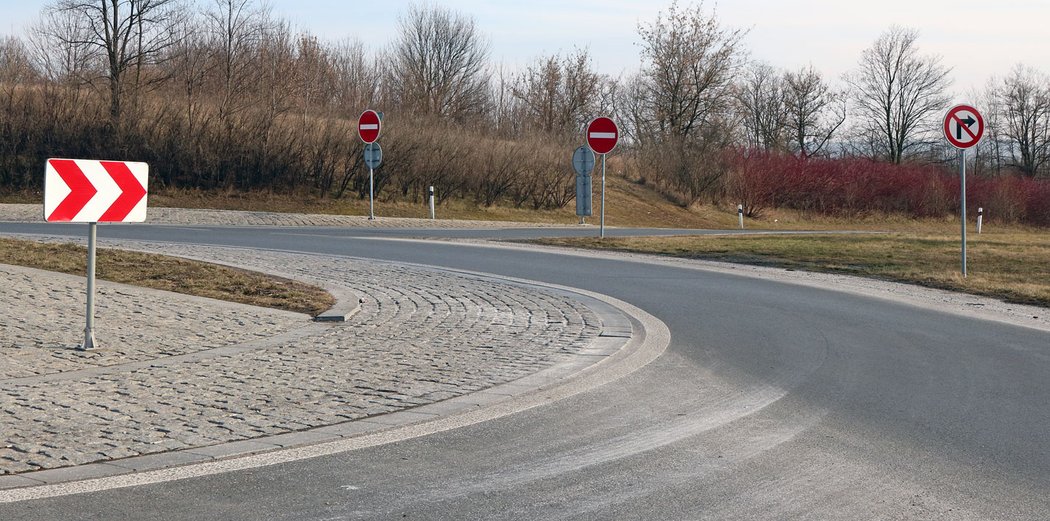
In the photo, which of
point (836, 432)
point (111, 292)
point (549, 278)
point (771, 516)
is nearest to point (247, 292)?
point (111, 292)

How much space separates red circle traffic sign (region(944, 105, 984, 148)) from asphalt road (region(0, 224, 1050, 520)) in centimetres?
683

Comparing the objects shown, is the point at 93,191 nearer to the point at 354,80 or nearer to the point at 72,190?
the point at 72,190

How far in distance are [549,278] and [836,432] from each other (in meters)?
9.43

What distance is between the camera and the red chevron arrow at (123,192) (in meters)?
8.62

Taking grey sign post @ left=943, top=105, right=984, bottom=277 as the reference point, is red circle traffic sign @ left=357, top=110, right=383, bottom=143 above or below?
above

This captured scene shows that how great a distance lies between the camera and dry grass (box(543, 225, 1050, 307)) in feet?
49.2

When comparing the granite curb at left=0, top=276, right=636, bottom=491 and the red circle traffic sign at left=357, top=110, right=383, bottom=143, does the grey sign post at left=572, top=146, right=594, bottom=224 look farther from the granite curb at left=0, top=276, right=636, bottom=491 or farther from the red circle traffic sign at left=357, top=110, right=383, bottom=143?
the granite curb at left=0, top=276, right=636, bottom=491

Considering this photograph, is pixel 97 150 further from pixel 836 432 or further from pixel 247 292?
pixel 836 432

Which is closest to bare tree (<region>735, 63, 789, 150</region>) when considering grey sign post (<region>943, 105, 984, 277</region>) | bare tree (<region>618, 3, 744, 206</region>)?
bare tree (<region>618, 3, 744, 206</region>)

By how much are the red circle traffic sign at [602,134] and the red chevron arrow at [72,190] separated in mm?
14584

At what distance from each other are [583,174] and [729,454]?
60.7ft

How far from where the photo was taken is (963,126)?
15953 mm

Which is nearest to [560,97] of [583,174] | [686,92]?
[686,92]

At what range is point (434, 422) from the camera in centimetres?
645
